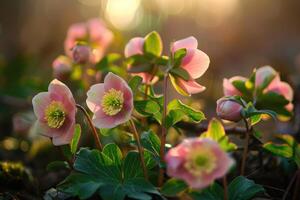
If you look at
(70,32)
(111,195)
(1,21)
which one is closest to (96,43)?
(70,32)

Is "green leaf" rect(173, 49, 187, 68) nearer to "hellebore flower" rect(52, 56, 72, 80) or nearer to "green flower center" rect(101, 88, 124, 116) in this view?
"green flower center" rect(101, 88, 124, 116)


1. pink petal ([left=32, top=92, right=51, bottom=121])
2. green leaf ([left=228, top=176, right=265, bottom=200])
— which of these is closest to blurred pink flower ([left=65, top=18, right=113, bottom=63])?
pink petal ([left=32, top=92, right=51, bottom=121])

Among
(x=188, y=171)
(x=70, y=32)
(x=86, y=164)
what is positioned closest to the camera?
(x=188, y=171)

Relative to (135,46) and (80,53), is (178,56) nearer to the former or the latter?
(135,46)

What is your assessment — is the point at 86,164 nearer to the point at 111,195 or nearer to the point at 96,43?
the point at 111,195

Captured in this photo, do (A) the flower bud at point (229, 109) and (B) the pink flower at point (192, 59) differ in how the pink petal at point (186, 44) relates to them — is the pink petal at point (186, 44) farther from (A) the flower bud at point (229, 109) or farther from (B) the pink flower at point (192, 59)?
(A) the flower bud at point (229, 109)
